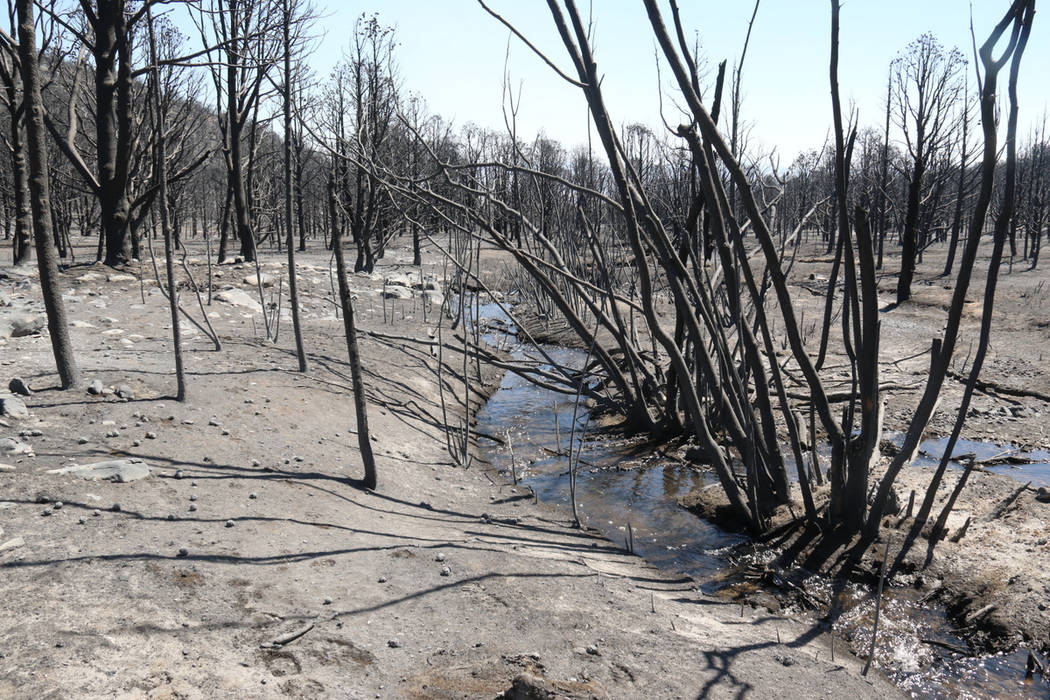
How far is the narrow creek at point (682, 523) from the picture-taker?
148 inches

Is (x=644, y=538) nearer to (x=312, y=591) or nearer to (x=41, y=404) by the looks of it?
(x=312, y=591)

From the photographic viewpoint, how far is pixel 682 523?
5.89 metres

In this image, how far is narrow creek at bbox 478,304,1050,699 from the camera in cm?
376

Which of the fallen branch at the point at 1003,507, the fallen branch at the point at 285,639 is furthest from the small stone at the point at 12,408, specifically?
the fallen branch at the point at 1003,507

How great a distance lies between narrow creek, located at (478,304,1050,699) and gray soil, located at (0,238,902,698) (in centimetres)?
29

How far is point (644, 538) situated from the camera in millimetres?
5652

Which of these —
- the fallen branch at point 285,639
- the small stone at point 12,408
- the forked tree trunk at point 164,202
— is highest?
the forked tree trunk at point 164,202

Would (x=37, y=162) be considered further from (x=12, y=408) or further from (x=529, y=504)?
(x=529, y=504)

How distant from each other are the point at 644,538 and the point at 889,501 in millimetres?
1766

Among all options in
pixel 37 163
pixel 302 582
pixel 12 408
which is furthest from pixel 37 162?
pixel 302 582

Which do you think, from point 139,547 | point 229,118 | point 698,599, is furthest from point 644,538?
point 229,118

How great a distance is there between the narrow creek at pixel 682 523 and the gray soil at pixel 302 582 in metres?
0.29

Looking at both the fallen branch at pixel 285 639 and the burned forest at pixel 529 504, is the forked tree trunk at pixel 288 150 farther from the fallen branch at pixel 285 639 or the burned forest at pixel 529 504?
the fallen branch at pixel 285 639

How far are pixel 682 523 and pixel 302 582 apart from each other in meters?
3.35
